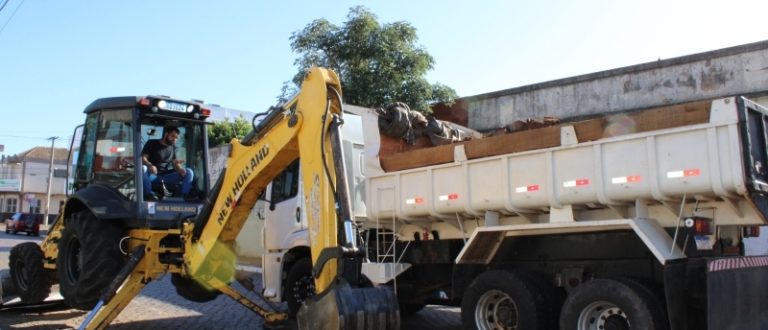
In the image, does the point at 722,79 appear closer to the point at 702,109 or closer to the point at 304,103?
the point at 702,109

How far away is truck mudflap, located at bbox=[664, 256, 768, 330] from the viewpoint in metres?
4.73

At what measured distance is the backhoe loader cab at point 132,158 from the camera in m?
7.42

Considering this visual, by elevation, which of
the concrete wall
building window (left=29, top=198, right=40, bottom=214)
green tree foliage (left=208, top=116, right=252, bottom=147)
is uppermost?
green tree foliage (left=208, top=116, right=252, bottom=147)

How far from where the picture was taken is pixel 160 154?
26.2ft

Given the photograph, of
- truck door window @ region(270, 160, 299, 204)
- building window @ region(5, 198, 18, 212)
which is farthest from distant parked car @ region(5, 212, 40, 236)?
truck door window @ region(270, 160, 299, 204)

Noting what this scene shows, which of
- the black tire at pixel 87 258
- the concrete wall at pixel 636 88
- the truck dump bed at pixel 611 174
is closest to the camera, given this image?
the truck dump bed at pixel 611 174

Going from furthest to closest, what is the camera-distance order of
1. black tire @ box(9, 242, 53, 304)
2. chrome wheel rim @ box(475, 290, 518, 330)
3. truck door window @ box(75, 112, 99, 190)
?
black tire @ box(9, 242, 53, 304) → truck door window @ box(75, 112, 99, 190) → chrome wheel rim @ box(475, 290, 518, 330)

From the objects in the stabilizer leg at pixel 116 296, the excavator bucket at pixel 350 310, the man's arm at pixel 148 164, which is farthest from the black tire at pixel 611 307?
the man's arm at pixel 148 164

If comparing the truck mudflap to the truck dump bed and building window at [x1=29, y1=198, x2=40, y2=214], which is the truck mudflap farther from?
building window at [x1=29, y1=198, x2=40, y2=214]

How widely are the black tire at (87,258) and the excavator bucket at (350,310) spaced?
12.0ft

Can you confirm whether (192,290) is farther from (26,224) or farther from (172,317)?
(26,224)

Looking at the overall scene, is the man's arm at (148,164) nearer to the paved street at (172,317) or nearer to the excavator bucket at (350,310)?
the paved street at (172,317)

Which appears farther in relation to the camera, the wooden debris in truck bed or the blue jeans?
the blue jeans

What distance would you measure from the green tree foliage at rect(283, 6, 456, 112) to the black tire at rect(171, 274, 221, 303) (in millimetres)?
6186
